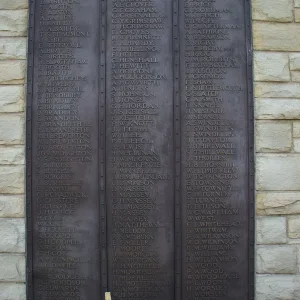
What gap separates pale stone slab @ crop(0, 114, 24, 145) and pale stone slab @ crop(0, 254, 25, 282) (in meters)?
1.19

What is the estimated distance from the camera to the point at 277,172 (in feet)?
13.7

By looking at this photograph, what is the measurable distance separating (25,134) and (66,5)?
1463 mm

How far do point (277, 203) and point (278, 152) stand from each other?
0.53 m

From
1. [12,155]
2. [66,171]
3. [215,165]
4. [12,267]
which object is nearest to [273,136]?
[215,165]

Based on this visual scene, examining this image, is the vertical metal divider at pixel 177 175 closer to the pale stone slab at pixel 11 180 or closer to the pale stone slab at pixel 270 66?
the pale stone slab at pixel 270 66

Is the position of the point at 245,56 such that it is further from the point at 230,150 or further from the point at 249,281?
the point at 249,281

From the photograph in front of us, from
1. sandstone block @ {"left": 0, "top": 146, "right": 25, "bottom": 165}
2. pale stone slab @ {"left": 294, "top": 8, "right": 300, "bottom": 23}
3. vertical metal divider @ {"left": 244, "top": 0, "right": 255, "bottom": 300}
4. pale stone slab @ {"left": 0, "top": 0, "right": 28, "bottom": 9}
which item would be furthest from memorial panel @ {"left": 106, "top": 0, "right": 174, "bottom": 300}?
pale stone slab @ {"left": 294, "top": 8, "right": 300, "bottom": 23}

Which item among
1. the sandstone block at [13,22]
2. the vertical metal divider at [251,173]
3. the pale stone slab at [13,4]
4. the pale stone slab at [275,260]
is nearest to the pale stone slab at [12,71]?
the sandstone block at [13,22]

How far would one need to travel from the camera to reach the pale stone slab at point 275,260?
4.14m

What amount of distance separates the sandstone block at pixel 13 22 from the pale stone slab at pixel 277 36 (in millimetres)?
2470

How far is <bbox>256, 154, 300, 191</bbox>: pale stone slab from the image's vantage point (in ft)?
13.6

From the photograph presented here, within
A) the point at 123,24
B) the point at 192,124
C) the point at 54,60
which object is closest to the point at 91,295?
the point at 192,124

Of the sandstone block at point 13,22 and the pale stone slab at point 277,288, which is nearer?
the pale stone slab at point 277,288

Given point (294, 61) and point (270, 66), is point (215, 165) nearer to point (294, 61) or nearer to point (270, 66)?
point (270, 66)
